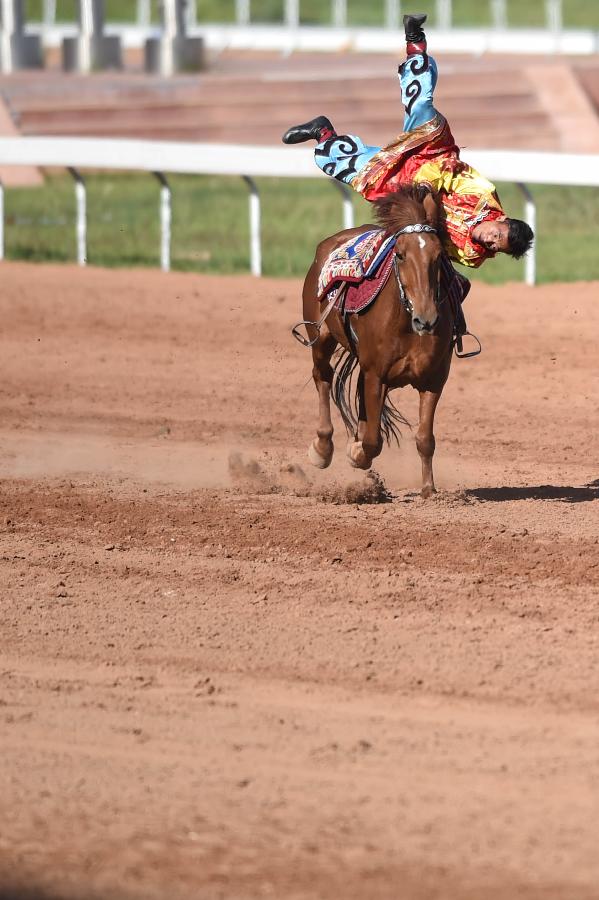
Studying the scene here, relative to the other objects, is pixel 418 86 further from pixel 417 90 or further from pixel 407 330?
pixel 407 330

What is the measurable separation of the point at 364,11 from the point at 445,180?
33.2m

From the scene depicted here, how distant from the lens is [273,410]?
38.2 feet

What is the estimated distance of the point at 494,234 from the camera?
8383mm

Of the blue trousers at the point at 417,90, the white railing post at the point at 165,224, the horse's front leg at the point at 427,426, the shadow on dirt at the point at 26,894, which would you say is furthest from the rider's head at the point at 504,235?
the white railing post at the point at 165,224

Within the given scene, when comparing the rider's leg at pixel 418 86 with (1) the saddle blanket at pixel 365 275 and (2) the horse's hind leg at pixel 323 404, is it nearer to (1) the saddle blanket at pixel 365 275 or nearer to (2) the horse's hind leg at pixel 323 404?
(1) the saddle blanket at pixel 365 275

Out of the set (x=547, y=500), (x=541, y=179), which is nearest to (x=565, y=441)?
(x=547, y=500)

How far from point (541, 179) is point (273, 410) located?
4.23m

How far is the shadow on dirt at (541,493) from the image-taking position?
354 inches

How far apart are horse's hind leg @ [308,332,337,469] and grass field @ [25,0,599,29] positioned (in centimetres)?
2755

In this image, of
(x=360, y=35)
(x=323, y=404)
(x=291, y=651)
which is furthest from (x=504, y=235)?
(x=360, y=35)

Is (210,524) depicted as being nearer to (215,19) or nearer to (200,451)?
(200,451)

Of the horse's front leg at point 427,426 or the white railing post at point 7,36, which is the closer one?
the horse's front leg at point 427,426

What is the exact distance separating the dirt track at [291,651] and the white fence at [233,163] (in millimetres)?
2881

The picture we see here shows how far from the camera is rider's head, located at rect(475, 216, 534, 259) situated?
27.5ft
